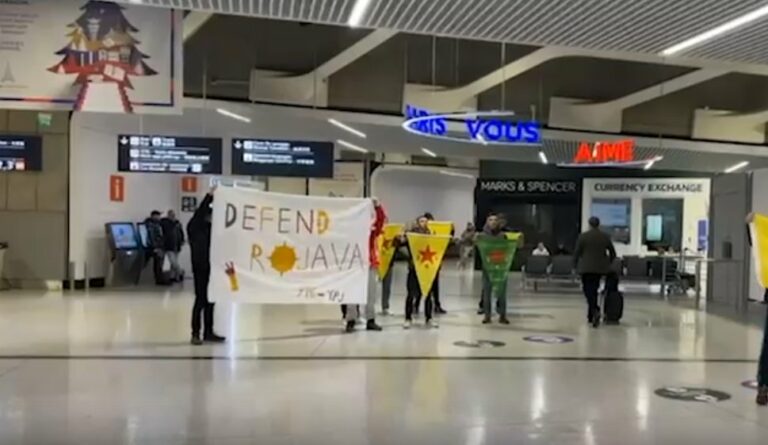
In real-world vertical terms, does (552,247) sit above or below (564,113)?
below

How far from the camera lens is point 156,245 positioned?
55.0ft

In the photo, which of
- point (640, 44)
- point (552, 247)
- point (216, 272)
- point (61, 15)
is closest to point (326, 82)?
point (216, 272)

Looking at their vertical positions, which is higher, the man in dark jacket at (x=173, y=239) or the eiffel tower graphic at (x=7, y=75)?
the eiffel tower graphic at (x=7, y=75)

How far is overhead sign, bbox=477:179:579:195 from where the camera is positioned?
2430cm

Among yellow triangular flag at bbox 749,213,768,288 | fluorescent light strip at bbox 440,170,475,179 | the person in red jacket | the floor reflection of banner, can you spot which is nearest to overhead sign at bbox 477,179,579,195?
the floor reflection of banner

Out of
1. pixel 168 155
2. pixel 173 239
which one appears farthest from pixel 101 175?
pixel 168 155

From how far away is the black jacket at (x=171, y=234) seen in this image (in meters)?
16.8

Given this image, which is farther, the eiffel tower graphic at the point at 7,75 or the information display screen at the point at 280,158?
the information display screen at the point at 280,158

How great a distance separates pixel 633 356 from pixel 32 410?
554 cm

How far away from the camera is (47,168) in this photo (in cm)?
1461

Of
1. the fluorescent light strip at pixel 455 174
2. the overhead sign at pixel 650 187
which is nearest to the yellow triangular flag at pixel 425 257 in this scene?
the overhead sign at pixel 650 187

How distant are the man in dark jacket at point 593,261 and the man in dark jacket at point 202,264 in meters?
5.06

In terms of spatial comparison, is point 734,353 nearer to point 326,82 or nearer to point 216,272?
point 216,272

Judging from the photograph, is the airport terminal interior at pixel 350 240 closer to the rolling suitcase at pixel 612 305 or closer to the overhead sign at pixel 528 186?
the rolling suitcase at pixel 612 305
